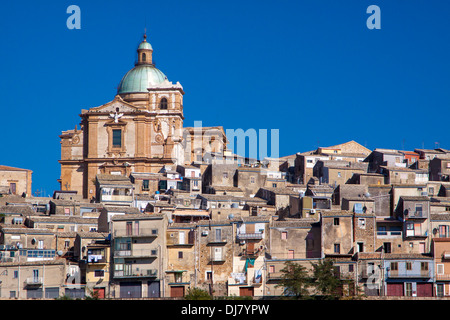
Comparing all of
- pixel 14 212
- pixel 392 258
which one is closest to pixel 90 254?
pixel 14 212

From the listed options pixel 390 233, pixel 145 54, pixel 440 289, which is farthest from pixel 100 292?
pixel 145 54

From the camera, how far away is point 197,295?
2867 inches

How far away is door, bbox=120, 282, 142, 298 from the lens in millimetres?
77250

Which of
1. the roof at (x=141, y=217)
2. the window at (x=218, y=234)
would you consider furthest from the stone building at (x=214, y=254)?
the roof at (x=141, y=217)

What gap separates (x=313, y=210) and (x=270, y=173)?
26.0m

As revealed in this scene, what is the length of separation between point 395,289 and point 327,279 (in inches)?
226

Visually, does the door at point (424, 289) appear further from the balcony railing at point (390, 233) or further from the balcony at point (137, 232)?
the balcony at point (137, 232)

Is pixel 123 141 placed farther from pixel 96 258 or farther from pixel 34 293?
pixel 34 293

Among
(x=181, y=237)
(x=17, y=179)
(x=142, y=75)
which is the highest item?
(x=142, y=75)

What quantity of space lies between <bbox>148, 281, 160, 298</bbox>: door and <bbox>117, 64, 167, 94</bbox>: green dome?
56101mm

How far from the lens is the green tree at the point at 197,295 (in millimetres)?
72125

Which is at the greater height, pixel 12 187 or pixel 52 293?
pixel 12 187

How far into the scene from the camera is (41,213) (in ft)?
305

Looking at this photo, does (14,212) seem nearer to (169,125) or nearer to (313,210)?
(313,210)
